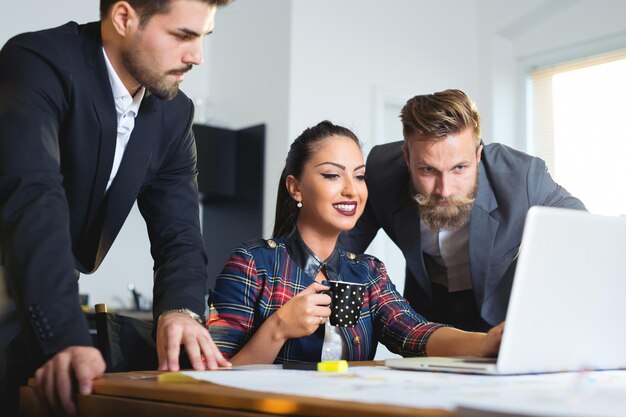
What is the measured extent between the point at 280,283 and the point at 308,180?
1.17ft

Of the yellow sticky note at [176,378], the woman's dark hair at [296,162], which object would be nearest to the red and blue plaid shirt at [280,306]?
the woman's dark hair at [296,162]

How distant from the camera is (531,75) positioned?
17.6 ft

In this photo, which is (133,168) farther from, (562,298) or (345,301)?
(562,298)

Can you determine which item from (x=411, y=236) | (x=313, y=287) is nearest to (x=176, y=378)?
(x=313, y=287)

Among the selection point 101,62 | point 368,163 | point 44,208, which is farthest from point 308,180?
point 44,208

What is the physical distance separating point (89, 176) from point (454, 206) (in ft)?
3.86

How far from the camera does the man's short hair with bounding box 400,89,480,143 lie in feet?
7.82

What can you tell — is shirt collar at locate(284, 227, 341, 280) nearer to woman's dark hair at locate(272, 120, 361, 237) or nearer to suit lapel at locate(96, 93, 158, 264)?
woman's dark hair at locate(272, 120, 361, 237)

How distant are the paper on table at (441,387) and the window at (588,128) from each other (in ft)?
11.9

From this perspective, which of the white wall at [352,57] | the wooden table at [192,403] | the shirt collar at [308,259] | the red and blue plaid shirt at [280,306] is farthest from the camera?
the white wall at [352,57]

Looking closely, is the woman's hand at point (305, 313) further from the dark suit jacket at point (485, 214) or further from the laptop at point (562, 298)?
the dark suit jacket at point (485, 214)

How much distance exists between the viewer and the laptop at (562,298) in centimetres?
113

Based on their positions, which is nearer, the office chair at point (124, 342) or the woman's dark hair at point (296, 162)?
the office chair at point (124, 342)

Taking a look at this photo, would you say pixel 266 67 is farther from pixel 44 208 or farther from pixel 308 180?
pixel 44 208
